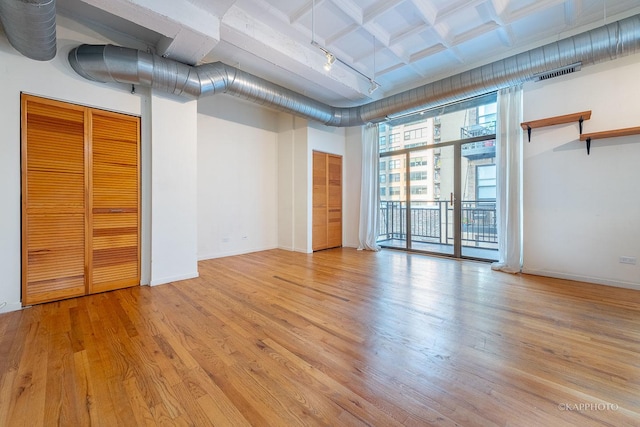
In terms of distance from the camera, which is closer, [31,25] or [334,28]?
[31,25]

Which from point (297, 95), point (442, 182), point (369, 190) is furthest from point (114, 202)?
point (442, 182)

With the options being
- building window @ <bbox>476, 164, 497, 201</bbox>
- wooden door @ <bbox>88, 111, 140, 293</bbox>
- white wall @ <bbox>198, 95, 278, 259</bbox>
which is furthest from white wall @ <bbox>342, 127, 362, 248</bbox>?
wooden door @ <bbox>88, 111, 140, 293</bbox>

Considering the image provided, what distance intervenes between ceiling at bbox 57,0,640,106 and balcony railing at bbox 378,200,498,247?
8.34ft

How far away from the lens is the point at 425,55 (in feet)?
13.4

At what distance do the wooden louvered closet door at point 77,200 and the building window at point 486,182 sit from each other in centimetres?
536

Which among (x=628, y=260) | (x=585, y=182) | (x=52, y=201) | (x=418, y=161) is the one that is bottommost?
(x=628, y=260)

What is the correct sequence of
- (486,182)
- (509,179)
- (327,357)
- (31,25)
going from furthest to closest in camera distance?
(486,182) → (509,179) → (31,25) → (327,357)

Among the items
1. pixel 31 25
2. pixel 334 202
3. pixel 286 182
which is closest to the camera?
pixel 31 25

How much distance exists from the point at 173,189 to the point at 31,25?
74.4 inches

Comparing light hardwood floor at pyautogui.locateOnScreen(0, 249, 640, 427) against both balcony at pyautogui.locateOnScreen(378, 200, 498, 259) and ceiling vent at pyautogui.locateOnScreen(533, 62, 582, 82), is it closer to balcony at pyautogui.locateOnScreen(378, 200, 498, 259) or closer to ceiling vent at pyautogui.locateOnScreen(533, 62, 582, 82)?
balcony at pyautogui.locateOnScreen(378, 200, 498, 259)

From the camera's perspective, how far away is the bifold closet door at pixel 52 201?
105 inches

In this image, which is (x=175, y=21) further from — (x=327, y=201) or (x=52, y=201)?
(x=327, y=201)

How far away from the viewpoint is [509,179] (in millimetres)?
3930

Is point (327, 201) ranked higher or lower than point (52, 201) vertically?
higher
